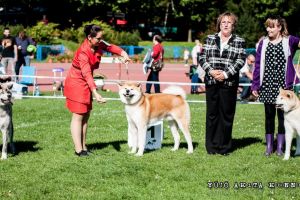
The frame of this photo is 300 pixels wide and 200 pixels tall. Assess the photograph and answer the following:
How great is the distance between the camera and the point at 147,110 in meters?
8.00

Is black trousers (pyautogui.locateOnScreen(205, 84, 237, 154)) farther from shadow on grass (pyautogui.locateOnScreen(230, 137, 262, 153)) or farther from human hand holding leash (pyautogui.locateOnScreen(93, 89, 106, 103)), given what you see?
human hand holding leash (pyautogui.locateOnScreen(93, 89, 106, 103))

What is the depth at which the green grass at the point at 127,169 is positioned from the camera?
5914 millimetres

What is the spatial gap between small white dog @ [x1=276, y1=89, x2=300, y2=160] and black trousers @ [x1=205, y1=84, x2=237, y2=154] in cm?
73

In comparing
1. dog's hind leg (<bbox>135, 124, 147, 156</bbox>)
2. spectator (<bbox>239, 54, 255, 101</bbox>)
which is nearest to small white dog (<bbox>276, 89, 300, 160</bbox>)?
dog's hind leg (<bbox>135, 124, 147, 156</bbox>)

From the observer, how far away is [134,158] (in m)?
7.71

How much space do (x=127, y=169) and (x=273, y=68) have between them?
2.54m

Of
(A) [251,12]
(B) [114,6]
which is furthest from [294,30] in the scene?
(B) [114,6]

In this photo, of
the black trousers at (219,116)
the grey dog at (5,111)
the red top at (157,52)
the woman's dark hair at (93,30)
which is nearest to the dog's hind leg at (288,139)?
the black trousers at (219,116)

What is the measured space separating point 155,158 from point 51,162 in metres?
1.42

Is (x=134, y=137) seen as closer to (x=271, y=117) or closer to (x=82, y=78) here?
(x=82, y=78)

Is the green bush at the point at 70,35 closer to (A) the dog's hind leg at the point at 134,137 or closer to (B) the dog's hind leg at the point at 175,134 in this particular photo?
(B) the dog's hind leg at the point at 175,134

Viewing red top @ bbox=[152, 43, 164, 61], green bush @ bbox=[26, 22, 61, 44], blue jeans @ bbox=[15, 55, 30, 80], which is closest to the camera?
red top @ bbox=[152, 43, 164, 61]

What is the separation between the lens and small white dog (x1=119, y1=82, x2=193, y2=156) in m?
7.86

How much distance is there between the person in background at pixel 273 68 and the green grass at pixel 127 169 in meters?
0.50
